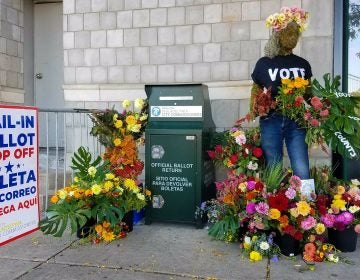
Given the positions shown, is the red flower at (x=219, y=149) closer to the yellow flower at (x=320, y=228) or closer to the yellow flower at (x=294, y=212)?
the yellow flower at (x=294, y=212)

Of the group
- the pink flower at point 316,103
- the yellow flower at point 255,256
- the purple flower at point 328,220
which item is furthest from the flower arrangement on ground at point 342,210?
the pink flower at point 316,103

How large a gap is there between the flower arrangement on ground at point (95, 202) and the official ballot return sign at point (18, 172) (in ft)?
4.26

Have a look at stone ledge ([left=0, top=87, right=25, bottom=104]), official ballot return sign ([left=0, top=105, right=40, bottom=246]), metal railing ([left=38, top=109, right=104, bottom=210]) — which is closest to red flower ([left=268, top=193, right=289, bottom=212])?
official ballot return sign ([left=0, top=105, right=40, bottom=246])

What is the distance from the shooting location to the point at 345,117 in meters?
4.02

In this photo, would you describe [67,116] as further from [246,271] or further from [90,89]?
[246,271]

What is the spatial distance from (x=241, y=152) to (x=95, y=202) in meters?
1.59

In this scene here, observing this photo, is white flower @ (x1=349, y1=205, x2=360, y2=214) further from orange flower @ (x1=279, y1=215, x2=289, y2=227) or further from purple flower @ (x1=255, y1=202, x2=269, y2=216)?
purple flower @ (x1=255, y1=202, x2=269, y2=216)

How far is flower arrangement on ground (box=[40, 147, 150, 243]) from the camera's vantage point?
4090 mm

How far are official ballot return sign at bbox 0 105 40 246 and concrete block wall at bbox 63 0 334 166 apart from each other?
3477mm

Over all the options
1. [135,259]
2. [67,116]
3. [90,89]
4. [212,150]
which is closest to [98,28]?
[90,89]

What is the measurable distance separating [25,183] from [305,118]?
2542 mm

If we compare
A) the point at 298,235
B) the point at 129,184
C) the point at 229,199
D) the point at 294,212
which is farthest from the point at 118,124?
the point at 298,235

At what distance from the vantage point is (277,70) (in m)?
4.18

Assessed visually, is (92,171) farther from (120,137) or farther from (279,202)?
(279,202)
